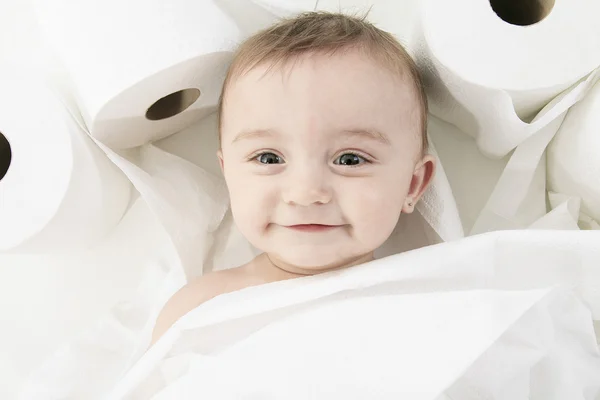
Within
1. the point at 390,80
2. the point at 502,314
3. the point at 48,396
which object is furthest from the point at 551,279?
the point at 48,396

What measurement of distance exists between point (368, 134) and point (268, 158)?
0.42 feet

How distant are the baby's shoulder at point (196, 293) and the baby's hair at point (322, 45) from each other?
0.68 feet

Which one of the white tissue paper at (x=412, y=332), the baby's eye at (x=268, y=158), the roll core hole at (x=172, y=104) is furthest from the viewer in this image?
the roll core hole at (x=172, y=104)

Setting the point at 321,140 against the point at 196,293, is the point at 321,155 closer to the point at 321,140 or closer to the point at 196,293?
the point at 321,140

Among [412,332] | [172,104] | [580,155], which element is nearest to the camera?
[412,332]

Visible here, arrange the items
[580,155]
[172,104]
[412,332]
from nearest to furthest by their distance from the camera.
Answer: [412,332] → [580,155] → [172,104]

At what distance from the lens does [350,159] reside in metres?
0.74

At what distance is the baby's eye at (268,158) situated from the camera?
29.5 inches

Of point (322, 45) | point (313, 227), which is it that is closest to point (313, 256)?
point (313, 227)

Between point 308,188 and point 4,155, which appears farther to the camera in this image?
point 4,155

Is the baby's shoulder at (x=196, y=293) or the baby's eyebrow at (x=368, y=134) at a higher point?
the baby's eyebrow at (x=368, y=134)

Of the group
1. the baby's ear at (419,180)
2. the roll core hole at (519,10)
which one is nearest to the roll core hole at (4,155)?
the baby's ear at (419,180)

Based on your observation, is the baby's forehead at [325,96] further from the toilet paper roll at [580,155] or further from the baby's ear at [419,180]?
the toilet paper roll at [580,155]

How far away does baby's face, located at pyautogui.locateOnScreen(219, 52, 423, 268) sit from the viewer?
2.30 ft
